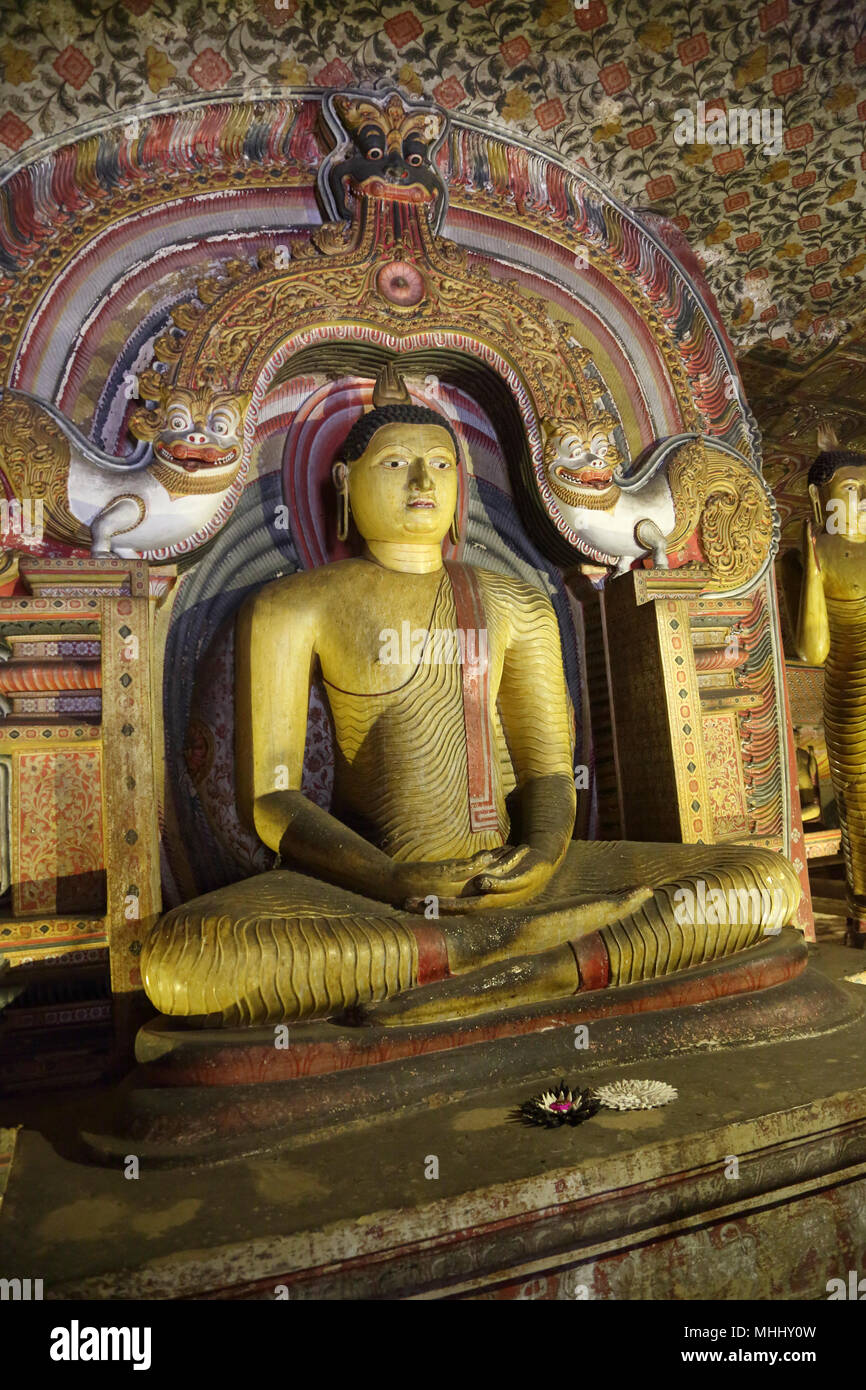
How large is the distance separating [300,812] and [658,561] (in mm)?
2407

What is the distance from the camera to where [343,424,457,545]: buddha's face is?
171 inches

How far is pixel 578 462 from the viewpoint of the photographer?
4730 mm

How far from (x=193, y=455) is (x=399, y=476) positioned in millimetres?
962

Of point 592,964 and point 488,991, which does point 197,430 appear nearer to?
point 488,991

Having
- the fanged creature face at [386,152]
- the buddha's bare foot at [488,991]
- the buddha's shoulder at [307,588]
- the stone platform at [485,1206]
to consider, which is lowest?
the stone platform at [485,1206]

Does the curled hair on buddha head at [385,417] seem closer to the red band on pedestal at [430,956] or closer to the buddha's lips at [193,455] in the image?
the buddha's lips at [193,455]

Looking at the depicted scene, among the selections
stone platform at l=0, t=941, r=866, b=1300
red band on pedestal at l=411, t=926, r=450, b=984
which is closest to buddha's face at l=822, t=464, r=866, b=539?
stone platform at l=0, t=941, r=866, b=1300

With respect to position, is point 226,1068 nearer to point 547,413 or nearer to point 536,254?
point 547,413

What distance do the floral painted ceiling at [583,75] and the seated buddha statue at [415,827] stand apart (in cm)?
165

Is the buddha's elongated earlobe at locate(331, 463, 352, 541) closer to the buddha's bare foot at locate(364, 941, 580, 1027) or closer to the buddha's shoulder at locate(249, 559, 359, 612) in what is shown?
the buddha's shoulder at locate(249, 559, 359, 612)

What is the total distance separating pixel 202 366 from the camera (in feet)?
13.6

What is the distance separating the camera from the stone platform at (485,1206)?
2068mm

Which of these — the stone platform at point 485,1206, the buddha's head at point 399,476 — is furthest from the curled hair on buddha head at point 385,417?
the stone platform at point 485,1206
